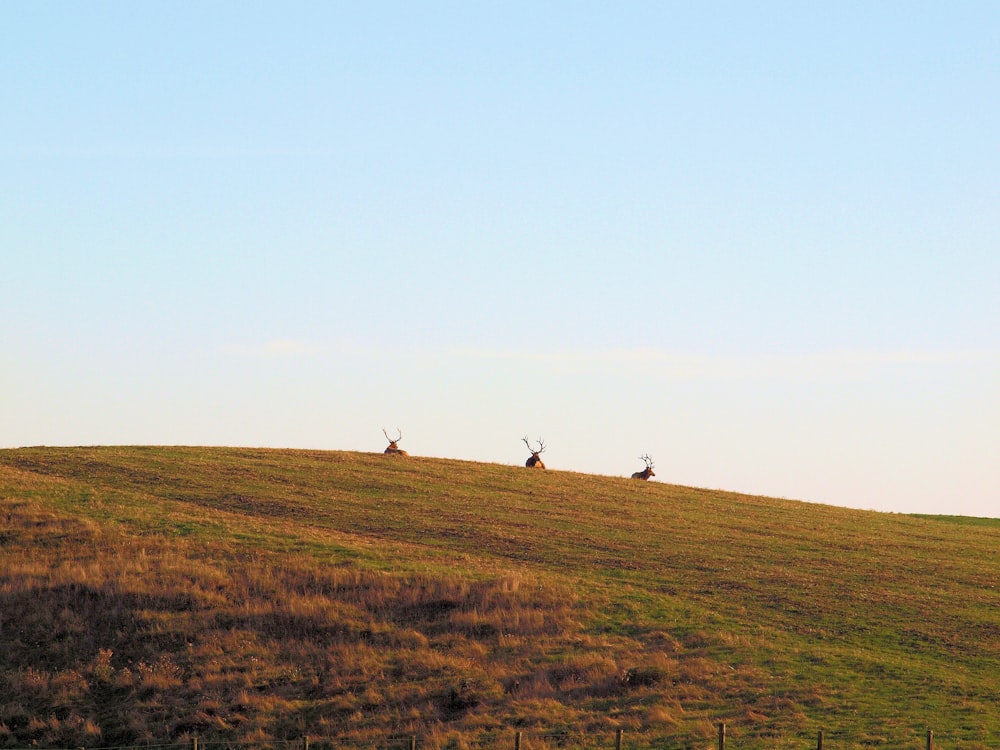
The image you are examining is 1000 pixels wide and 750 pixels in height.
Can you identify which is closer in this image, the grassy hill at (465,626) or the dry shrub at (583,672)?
the grassy hill at (465,626)

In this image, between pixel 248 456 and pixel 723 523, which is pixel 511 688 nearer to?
pixel 723 523

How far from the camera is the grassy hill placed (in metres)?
27.2

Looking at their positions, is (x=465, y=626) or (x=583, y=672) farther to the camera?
(x=465, y=626)

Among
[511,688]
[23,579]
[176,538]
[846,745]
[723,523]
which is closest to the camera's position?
[846,745]

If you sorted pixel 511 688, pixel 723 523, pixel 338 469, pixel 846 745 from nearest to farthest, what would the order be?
pixel 846 745 → pixel 511 688 → pixel 723 523 → pixel 338 469

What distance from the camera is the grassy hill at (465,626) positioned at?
27234 millimetres

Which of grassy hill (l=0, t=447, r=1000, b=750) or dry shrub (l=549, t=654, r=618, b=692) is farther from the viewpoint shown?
dry shrub (l=549, t=654, r=618, b=692)

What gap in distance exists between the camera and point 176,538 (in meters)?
41.5

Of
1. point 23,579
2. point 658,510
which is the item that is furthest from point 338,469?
point 23,579

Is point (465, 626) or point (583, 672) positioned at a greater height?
point (465, 626)

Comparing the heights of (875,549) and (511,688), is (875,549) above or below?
above

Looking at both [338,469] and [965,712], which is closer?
[965,712]

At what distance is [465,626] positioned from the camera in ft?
109

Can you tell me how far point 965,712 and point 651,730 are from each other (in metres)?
7.77
